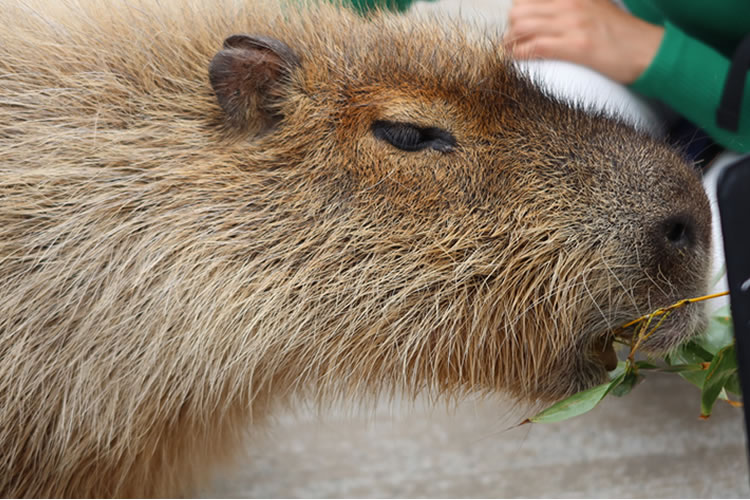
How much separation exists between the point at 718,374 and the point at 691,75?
3.58 feet

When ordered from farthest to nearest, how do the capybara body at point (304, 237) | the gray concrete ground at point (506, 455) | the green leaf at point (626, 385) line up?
the gray concrete ground at point (506, 455), the green leaf at point (626, 385), the capybara body at point (304, 237)

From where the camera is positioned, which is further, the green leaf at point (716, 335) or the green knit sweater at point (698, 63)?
the green knit sweater at point (698, 63)

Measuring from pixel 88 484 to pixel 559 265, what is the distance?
1.07 m

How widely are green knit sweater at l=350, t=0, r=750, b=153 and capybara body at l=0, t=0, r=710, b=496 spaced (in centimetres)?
76

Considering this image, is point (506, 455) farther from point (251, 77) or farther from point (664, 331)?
point (251, 77)

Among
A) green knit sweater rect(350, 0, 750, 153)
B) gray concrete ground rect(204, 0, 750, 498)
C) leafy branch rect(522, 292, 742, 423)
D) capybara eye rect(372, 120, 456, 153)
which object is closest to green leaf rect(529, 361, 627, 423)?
leafy branch rect(522, 292, 742, 423)

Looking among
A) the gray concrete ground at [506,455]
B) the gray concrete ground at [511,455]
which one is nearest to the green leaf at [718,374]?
the gray concrete ground at [506,455]

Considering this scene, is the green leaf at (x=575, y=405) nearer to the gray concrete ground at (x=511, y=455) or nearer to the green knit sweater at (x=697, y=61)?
the gray concrete ground at (x=511, y=455)

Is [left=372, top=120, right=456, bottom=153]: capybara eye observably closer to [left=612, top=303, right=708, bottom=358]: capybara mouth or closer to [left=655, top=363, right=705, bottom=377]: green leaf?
[left=612, top=303, right=708, bottom=358]: capybara mouth

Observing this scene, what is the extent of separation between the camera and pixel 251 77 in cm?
147

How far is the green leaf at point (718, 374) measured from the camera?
56.3 inches

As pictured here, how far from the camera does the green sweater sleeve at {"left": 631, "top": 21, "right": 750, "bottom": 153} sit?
2160 millimetres

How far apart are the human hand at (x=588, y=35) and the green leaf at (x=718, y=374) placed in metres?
1.12

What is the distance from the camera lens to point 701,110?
7.25 ft
